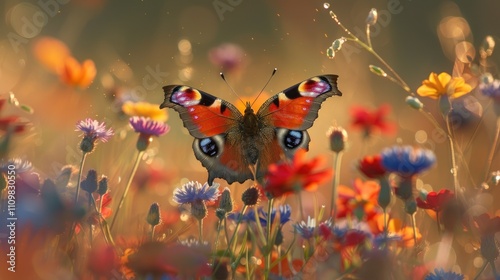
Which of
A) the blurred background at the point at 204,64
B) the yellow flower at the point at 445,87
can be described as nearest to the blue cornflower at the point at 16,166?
the blurred background at the point at 204,64

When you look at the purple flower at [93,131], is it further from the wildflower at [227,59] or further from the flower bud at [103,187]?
the wildflower at [227,59]

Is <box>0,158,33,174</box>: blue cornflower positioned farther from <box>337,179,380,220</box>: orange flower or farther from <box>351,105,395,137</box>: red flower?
<box>351,105,395,137</box>: red flower

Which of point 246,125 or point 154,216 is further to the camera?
point 246,125

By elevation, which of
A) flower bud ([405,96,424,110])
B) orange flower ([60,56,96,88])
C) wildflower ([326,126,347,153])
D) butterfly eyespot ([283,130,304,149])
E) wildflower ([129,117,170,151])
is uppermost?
orange flower ([60,56,96,88])

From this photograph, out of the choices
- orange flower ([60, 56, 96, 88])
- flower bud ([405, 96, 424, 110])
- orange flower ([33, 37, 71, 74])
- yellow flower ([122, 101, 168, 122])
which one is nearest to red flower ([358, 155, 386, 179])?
flower bud ([405, 96, 424, 110])

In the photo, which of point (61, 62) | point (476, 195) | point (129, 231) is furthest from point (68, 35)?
point (476, 195)

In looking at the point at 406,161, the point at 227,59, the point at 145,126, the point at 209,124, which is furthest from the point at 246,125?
the point at 227,59

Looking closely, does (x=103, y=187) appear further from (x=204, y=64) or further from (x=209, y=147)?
(x=204, y=64)

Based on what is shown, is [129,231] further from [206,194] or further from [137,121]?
[137,121]
